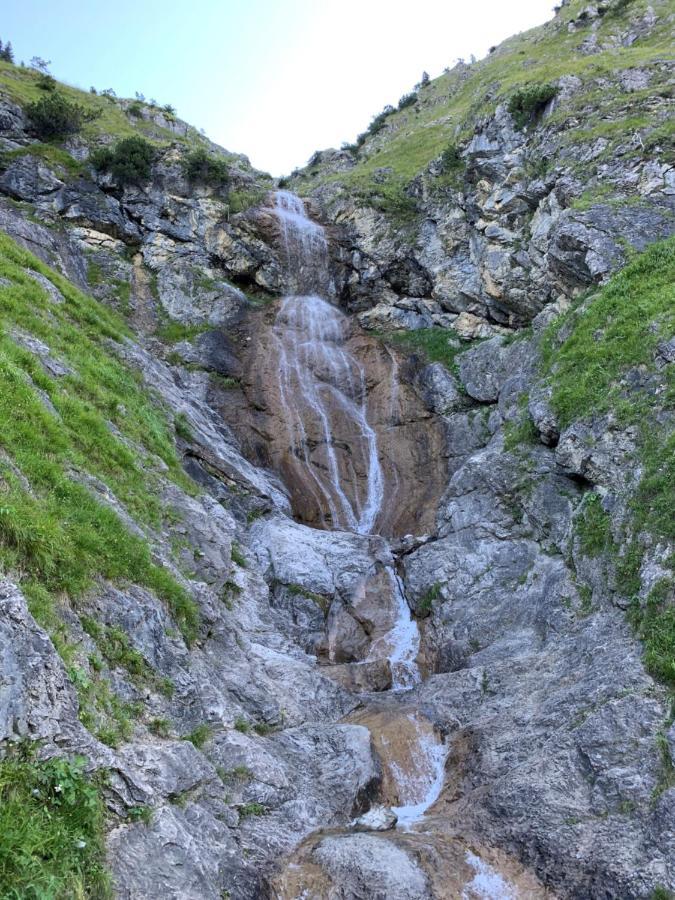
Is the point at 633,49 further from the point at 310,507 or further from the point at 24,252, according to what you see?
the point at 24,252

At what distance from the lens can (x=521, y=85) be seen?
105ft

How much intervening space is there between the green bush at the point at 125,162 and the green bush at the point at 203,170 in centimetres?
256

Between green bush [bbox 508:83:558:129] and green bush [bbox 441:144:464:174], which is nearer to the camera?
green bush [bbox 508:83:558:129]

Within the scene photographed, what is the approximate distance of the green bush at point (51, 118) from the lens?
3753 centimetres

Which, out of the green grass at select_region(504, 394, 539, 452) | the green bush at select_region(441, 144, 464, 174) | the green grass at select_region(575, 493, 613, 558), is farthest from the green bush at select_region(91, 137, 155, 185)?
the green grass at select_region(575, 493, 613, 558)

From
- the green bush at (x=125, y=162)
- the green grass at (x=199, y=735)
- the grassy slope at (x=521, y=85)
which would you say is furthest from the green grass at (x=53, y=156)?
the green grass at (x=199, y=735)

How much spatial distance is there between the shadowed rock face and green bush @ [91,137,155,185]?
542 inches

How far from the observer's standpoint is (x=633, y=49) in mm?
32688

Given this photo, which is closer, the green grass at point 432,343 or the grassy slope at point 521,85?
the grassy slope at point 521,85

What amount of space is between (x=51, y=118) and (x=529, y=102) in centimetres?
2988

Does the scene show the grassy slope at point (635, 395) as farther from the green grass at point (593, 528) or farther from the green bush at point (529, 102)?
the green bush at point (529, 102)

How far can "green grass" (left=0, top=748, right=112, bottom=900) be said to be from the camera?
507 cm

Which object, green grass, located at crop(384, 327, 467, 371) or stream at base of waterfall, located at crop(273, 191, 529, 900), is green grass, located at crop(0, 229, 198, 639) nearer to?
stream at base of waterfall, located at crop(273, 191, 529, 900)

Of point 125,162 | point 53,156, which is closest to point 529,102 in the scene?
point 125,162
